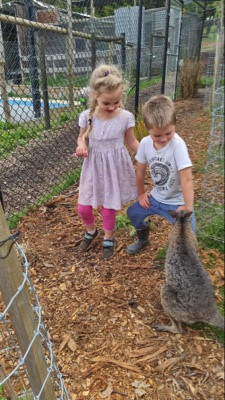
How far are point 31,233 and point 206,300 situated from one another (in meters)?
2.69

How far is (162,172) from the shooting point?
6.89 feet

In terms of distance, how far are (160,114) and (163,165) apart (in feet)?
1.19

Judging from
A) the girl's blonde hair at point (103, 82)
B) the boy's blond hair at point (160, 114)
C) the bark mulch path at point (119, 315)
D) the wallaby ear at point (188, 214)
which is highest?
the girl's blonde hair at point (103, 82)

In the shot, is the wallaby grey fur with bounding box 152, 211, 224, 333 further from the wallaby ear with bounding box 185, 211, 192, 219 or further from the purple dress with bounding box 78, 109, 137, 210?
the purple dress with bounding box 78, 109, 137, 210

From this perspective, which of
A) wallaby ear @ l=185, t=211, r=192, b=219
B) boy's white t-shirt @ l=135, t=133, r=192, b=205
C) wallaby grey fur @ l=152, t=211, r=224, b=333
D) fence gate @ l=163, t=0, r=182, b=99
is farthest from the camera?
fence gate @ l=163, t=0, r=182, b=99

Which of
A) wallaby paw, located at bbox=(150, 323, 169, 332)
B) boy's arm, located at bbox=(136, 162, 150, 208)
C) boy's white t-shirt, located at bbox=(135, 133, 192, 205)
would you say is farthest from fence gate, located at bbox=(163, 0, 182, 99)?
wallaby paw, located at bbox=(150, 323, 169, 332)

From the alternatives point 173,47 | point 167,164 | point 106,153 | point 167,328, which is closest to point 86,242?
point 106,153

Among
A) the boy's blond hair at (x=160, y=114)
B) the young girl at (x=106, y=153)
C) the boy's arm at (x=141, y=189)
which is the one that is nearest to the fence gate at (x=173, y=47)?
the young girl at (x=106, y=153)

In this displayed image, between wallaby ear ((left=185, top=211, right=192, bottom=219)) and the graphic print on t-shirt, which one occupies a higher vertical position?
wallaby ear ((left=185, top=211, right=192, bottom=219))

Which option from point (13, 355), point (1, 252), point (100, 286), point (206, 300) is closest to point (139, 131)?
point (100, 286)

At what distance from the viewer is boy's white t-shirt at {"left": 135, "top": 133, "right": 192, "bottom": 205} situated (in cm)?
191

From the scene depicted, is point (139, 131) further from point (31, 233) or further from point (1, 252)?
point (1, 252)

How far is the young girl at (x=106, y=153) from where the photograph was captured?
8.50ft

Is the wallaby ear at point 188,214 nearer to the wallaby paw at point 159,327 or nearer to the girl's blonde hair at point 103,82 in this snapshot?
the wallaby paw at point 159,327
